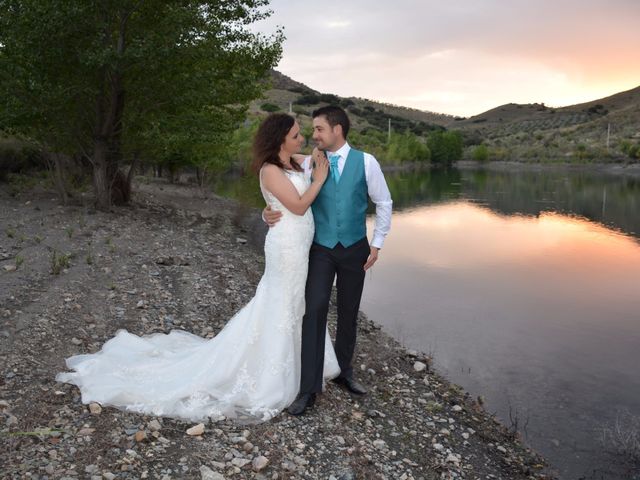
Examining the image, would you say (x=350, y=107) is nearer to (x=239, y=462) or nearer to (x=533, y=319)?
(x=533, y=319)

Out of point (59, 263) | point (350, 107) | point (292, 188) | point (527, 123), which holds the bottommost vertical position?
point (59, 263)

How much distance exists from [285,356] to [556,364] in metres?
6.32

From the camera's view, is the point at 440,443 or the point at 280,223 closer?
the point at 280,223

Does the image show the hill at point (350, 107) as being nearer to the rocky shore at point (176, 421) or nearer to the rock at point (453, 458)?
the rocky shore at point (176, 421)

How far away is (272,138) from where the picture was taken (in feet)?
18.5

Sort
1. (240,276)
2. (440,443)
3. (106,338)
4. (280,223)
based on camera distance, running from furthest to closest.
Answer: (240,276)
(106,338)
(440,443)
(280,223)

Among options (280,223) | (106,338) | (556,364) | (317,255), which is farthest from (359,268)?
(556,364)

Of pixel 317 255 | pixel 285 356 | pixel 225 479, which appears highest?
pixel 317 255

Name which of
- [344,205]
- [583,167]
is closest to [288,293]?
[344,205]

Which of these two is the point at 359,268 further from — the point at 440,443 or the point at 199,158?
the point at 199,158

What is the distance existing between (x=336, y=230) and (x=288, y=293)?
0.79 metres

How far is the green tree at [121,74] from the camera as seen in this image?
14.9m

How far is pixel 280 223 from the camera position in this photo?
5.73 metres

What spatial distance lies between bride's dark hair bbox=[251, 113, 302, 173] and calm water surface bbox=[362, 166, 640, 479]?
4.63 m
